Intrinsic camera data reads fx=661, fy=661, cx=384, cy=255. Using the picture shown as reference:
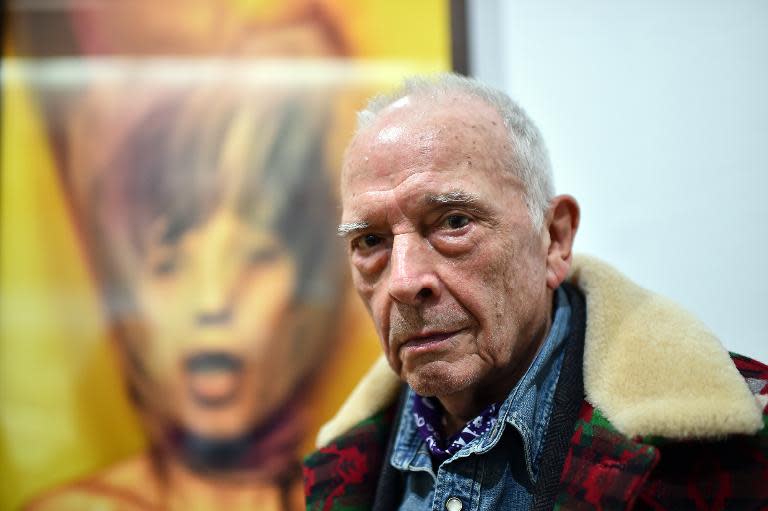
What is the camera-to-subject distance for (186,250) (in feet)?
4.09

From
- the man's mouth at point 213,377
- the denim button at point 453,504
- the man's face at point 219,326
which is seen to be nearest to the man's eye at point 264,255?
the man's face at point 219,326

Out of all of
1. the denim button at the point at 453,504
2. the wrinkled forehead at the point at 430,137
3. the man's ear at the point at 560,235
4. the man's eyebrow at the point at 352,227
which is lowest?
the denim button at the point at 453,504

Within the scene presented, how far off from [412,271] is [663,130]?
0.61 meters

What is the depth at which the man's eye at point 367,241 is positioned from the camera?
2.77ft

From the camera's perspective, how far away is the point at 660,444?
710mm

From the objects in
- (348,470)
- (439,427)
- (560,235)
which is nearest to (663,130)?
(560,235)

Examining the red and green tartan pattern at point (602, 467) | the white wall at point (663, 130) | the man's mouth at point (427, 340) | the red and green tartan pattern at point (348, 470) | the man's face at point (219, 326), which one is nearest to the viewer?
the red and green tartan pattern at point (602, 467)

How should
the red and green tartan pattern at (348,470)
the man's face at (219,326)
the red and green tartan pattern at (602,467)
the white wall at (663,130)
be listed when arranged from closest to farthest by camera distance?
the red and green tartan pattern at (602,467), the red and green tartan pattern at (348,470), the white wall at (663,130), the man's face at (219,326)

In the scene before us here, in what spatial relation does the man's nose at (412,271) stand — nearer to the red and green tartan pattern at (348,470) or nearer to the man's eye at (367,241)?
the man's eye at (367,241)

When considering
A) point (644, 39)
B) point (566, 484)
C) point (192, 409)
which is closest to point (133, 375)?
point (192, 409)

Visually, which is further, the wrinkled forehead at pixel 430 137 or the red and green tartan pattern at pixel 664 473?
the wrinkled forehead at pixel 430 137

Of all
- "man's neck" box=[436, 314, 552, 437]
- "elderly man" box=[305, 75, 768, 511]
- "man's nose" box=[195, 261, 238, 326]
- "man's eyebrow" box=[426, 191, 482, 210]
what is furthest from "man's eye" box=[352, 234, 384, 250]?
"man's nose" box=[195, 261, 238, 326]

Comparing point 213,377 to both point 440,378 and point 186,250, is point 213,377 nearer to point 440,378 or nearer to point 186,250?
point 186,250

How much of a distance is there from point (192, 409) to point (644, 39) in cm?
104
